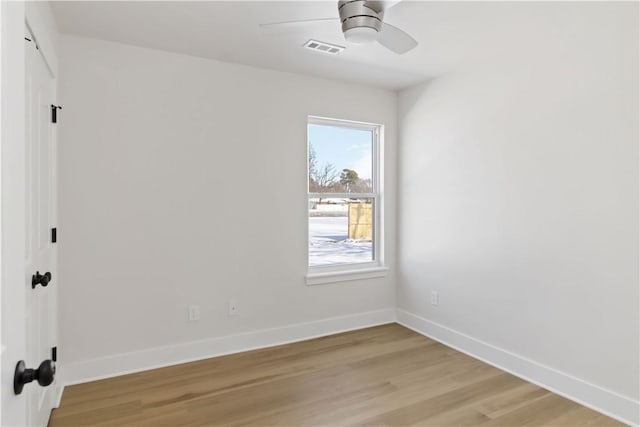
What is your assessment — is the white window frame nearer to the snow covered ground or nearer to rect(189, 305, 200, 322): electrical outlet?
the snow covered ground

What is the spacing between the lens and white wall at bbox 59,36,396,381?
2748mm

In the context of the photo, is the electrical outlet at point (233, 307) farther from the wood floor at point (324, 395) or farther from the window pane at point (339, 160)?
the window pane at point (339, 160)

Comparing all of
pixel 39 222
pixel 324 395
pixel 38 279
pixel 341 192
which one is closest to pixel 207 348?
pixel 324 395

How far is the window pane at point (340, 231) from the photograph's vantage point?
12.4 ft

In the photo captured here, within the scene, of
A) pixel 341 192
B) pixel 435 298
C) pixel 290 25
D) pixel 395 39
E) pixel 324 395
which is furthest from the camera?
pixel 341 192

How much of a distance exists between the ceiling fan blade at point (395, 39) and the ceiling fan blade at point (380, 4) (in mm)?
106

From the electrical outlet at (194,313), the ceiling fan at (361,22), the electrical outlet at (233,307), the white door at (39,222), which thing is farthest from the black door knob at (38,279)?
the ceiling fan at (361,22)

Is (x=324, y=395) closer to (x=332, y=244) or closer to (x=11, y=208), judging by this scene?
(x=332, y=244)

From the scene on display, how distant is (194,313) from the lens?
3.13 m

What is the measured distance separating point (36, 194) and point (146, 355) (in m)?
1.56

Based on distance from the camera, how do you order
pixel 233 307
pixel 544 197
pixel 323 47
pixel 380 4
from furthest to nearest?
pixel 233 307, pixel 323 47, pixel 544 197, pixel 380 4

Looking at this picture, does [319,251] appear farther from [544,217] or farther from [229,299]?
[544,217]

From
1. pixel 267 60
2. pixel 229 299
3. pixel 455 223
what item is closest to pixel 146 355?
pixel 229 299

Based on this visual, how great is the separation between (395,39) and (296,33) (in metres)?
0.83
